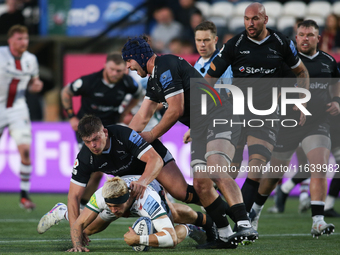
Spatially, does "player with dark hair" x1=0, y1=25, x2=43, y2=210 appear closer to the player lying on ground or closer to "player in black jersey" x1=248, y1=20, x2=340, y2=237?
the player lying on ground

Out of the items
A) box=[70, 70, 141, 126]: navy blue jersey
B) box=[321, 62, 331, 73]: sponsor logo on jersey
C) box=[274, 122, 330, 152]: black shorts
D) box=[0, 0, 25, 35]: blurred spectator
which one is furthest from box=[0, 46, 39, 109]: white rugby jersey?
box=[321, 62, 331, 73]: sponsor logo on jersey

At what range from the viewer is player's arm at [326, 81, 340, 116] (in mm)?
6625

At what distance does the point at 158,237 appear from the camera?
186 inches

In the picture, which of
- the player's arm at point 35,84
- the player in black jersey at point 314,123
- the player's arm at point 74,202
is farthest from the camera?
the player's arm at point 35,84

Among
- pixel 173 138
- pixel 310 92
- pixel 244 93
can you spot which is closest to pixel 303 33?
pixel 310 92

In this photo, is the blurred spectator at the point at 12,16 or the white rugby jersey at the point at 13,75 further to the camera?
the blurred spectator at the point at 12,16

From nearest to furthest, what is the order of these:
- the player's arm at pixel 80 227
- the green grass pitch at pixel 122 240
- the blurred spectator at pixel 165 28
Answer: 1. the player's arm at pixel 80 227
2. the green grass pitch at pixel 122 240
3. the blurred spectator at pixel 165 28

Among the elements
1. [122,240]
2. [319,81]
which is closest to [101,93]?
[122,240]

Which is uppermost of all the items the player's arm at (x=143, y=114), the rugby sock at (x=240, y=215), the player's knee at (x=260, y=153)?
the player's arm at (x=143, y=114)

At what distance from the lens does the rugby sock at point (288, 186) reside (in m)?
8.75

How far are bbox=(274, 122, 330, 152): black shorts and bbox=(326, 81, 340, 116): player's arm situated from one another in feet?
0.58

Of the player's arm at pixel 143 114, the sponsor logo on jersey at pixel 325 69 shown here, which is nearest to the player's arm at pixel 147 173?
the player's arm at pixel 143 114

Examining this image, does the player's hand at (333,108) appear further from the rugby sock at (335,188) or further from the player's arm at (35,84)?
the player's arm at (35,84)

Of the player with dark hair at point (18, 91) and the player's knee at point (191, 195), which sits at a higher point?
the player with dark hair at point (18, 91)
